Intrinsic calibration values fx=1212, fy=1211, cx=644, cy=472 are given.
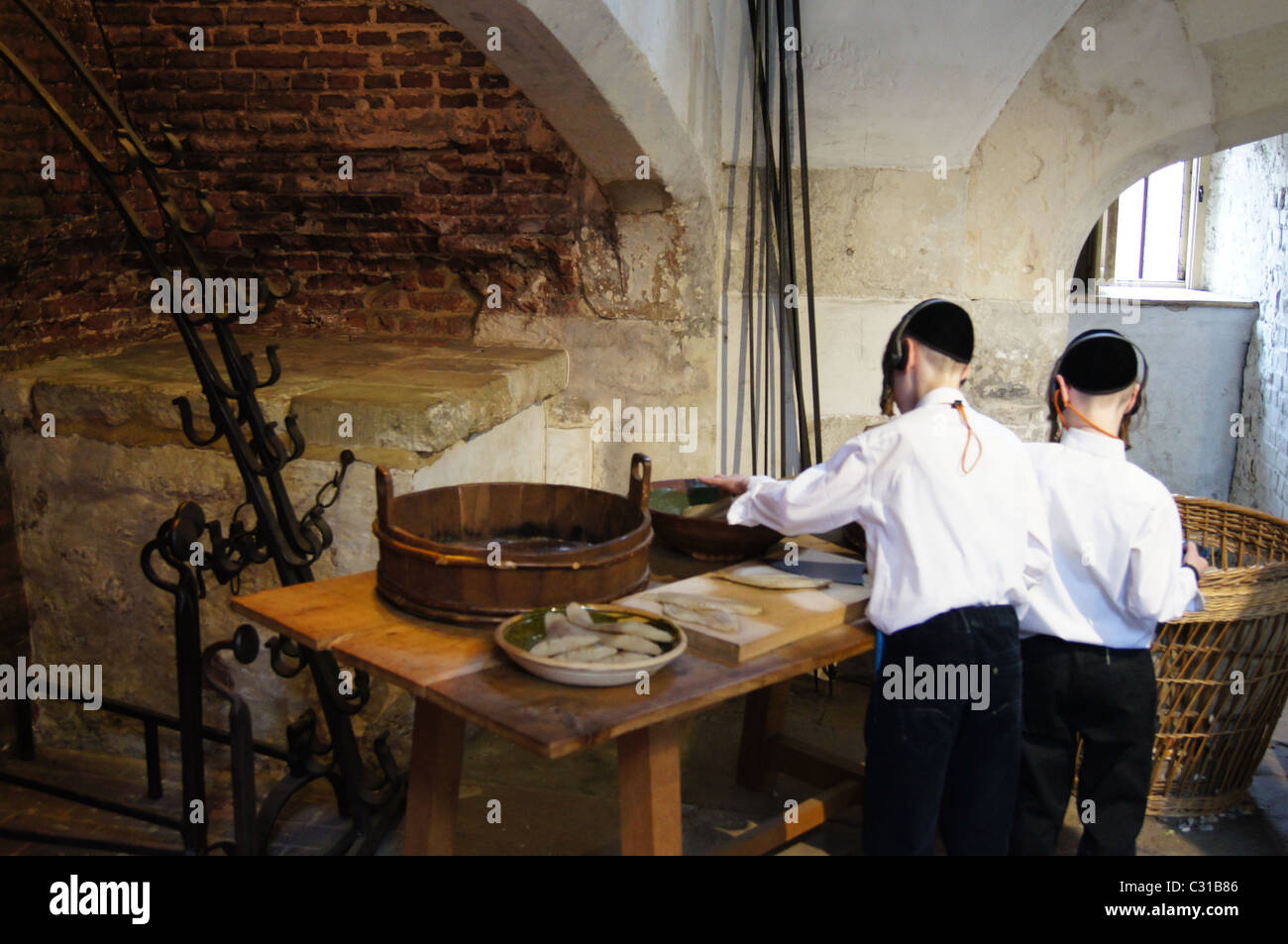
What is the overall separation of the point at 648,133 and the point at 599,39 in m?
0.57

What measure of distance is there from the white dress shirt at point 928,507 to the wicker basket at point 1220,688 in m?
0.97

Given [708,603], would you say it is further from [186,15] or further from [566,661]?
[186,15]

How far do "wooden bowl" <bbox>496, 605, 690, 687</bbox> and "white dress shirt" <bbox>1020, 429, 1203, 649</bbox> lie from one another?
103 centimetres

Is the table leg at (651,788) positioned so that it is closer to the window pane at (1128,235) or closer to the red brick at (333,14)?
the red brick at (333,14)

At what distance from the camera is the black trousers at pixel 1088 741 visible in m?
2.89

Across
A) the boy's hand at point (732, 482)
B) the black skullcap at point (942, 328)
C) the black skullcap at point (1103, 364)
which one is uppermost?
the black skullcap at point (942, 328)

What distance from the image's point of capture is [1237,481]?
8.09m

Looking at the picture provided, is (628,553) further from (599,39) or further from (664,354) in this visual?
(664,354)

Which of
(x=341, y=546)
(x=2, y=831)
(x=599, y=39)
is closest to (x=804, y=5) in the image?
(x=599, y=39)

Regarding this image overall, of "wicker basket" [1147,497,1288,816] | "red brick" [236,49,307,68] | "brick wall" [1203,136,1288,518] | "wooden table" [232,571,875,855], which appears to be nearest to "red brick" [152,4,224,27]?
"red brick" [236,49,307,68]

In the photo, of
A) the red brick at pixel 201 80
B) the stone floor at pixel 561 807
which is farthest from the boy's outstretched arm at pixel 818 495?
the red brick at pixel 201 80

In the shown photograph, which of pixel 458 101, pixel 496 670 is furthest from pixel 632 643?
pixel 458 101

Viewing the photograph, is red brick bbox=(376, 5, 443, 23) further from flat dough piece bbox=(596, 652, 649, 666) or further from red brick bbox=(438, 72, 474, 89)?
flat dough piece bbox=(596, 652, 649, 666)

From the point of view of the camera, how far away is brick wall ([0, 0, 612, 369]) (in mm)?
4156
